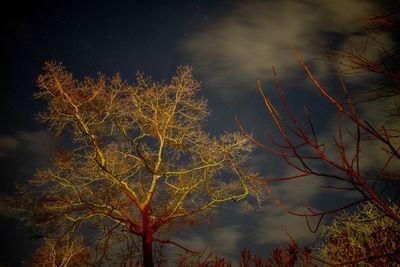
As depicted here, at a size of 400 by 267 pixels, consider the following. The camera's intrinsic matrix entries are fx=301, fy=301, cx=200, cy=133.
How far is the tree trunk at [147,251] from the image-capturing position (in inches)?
452

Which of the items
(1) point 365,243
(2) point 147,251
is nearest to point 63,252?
(2) point 147,251

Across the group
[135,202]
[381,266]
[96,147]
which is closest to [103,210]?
[135,202]

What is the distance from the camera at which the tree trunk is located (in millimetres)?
11484

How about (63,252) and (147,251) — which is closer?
(147,251)

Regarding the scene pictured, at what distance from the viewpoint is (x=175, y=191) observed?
13.4m

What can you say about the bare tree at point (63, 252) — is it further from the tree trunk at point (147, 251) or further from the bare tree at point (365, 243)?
→ the bare tree at point (365, 243)

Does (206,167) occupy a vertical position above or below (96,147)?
below

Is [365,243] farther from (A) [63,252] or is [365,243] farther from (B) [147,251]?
(A) [63,252]

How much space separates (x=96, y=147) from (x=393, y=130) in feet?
37.5

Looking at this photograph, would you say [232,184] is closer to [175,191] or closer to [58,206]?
[175,191]

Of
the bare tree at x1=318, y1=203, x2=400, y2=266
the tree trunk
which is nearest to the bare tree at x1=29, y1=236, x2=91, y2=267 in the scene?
the tree trunk

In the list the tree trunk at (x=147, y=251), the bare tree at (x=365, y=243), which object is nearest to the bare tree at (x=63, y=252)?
the tree trunk at (x=147, y=251)

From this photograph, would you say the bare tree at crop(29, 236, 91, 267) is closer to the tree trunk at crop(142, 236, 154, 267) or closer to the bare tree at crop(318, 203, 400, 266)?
the tree trunk at crop(142, 236, 154, 267)

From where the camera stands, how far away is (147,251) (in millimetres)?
11750
